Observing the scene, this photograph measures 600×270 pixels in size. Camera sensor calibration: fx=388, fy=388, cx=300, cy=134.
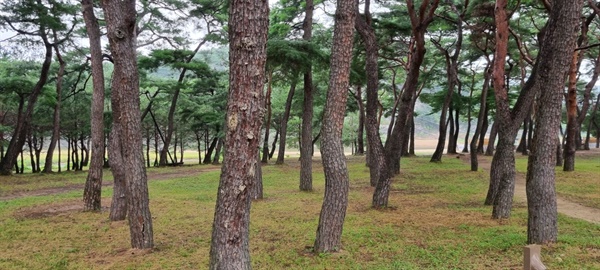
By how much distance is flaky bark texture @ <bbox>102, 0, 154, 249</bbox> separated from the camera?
18.0 feet

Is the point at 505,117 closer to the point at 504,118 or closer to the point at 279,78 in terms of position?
the point at 504,118

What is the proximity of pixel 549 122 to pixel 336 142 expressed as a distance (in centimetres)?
292

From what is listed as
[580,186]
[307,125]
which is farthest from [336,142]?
[580,186]

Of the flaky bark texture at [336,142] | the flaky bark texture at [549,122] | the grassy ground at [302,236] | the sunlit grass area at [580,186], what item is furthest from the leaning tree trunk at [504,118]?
the flaky bark texture at [336,142]

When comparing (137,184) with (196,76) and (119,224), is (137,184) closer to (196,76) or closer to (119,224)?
(119,224)

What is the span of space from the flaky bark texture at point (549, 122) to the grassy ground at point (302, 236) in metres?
0.36

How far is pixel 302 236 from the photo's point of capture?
6129 mm

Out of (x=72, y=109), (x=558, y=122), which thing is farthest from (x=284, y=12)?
(x=72, y=109)

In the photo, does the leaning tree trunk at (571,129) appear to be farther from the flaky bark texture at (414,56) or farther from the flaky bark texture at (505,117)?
the flaky bark texture at (414,56)

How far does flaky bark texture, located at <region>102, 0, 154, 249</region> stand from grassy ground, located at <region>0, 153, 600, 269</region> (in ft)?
1.31

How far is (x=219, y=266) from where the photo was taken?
11.3 ft

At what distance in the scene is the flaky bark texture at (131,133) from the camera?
5473 millimetres

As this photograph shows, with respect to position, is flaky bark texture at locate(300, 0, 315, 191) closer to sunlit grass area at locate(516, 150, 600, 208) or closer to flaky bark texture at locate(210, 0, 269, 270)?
sunlit grass area at locate(516, 150, 600, 208)

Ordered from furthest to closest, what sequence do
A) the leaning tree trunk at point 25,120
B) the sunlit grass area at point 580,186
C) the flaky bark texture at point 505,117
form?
the leaning tree trunk at point 25,120
the sunlit grass area at point 580,186
the flaky bark texture at point 505,117
